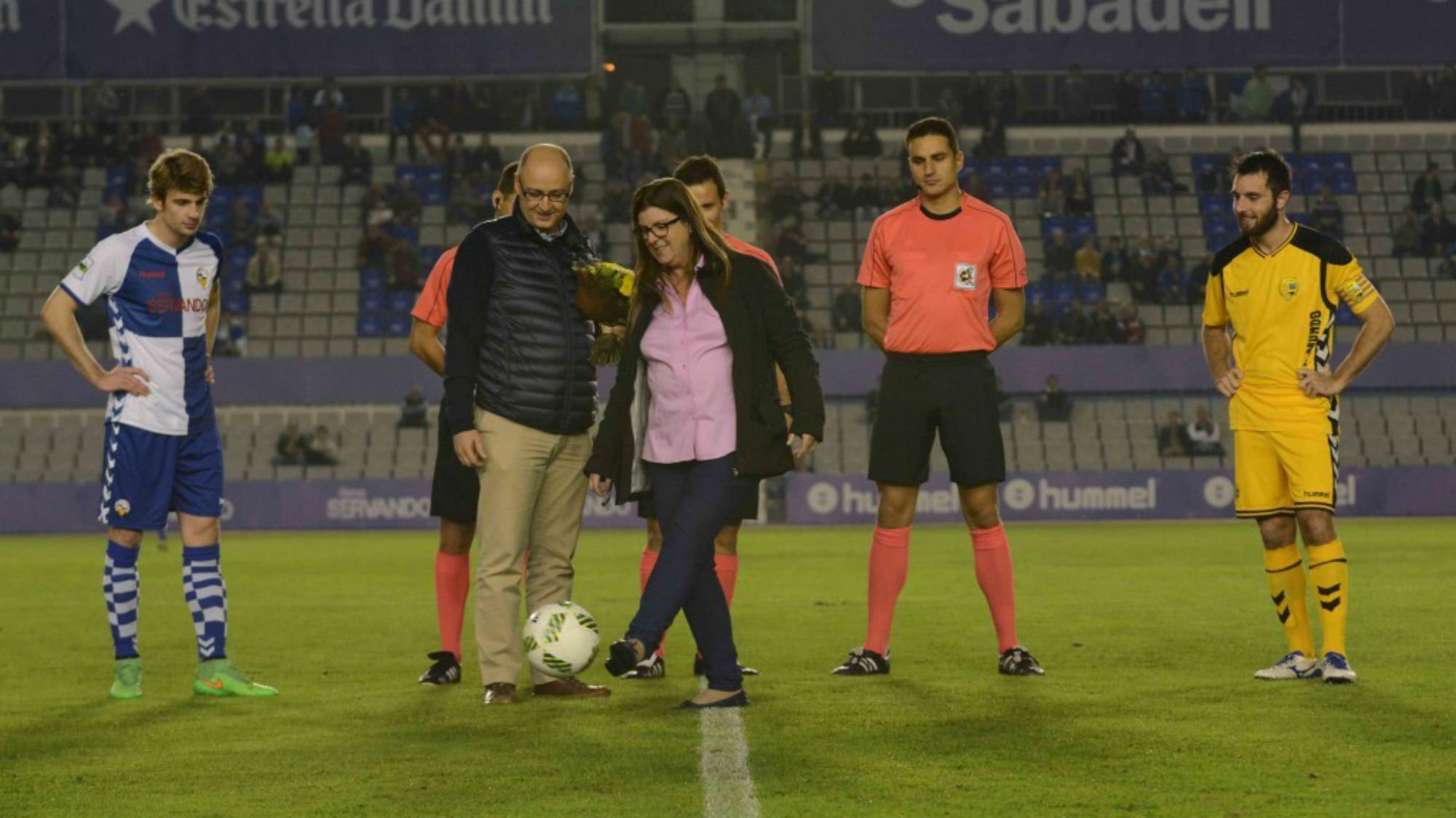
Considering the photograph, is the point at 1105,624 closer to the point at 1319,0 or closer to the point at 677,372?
the point at 677,372

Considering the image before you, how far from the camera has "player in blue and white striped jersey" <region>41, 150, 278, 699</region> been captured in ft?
27.0

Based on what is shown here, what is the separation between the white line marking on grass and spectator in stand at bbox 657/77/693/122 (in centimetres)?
2764

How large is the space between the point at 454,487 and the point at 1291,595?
3.52 metres

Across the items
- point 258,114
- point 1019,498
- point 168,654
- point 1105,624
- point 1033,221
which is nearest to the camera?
point 168,654

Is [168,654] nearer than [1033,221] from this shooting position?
Yes

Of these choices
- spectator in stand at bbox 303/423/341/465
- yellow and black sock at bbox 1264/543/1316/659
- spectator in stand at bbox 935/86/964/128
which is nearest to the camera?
yellow and black sock at bbox 1264/543/1316/659

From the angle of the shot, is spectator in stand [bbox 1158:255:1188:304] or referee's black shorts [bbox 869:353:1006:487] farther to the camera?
spectator in stand [bbox 1158:255:1188:304]

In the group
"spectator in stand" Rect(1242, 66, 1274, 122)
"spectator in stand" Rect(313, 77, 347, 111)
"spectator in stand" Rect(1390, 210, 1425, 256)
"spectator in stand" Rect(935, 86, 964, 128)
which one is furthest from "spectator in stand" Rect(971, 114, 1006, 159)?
"spectator in stand" Rect(313, 77, 347, 111)

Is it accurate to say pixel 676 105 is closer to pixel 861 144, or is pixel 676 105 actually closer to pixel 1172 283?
pixel 861 144

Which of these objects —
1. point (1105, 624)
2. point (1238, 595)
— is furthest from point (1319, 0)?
point (1105, 624)

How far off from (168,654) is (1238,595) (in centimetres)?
695

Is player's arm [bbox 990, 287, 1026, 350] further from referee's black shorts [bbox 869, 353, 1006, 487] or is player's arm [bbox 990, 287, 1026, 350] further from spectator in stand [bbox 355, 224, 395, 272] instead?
spectator in stand [bbox 355, 224, 395, 272]

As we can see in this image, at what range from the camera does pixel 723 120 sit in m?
34.5

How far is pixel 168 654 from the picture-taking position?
1034 centimetres
